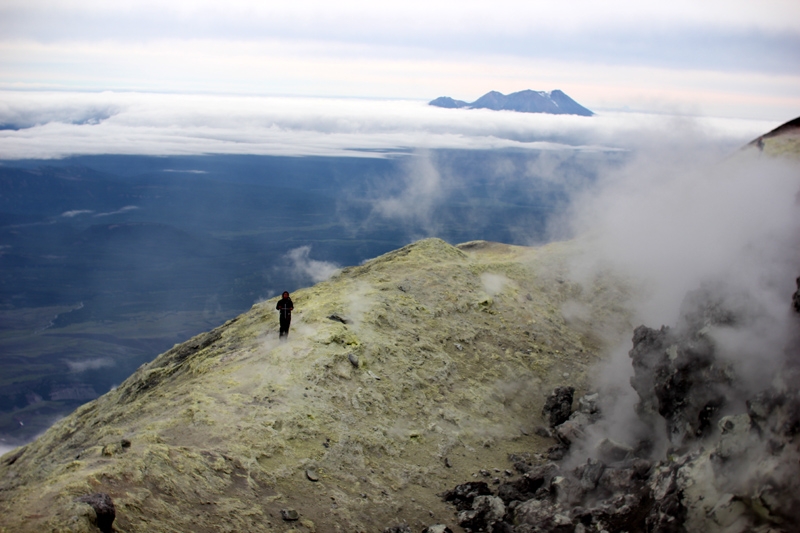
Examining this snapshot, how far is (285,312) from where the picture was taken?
21812mm

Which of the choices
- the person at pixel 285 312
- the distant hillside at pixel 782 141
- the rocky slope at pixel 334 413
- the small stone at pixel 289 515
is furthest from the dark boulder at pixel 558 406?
the distant hillside at pixel 782 141

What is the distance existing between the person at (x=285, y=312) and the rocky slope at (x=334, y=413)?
1.81ft

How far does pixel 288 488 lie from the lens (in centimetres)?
1539

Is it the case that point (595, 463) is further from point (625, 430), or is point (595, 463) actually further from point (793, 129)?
point (793, 129)

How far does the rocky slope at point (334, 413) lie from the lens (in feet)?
44.9

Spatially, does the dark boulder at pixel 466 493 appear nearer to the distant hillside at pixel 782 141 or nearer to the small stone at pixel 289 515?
the small stone at pixel 289 515

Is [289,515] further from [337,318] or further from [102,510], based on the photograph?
[337,318]

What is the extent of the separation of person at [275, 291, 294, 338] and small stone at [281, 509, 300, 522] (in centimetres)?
839

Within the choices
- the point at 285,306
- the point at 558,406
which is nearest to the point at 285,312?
the point at 285,306

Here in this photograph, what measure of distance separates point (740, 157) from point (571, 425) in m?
19.6

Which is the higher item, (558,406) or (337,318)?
(337,318)

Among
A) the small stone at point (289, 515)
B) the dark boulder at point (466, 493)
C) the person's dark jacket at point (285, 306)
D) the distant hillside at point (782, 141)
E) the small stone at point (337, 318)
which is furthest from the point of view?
the distant hillside at point (782, 141)

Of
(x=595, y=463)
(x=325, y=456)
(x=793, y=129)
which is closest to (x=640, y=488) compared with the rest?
(x=595, y=463)

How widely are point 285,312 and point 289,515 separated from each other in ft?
28.8
